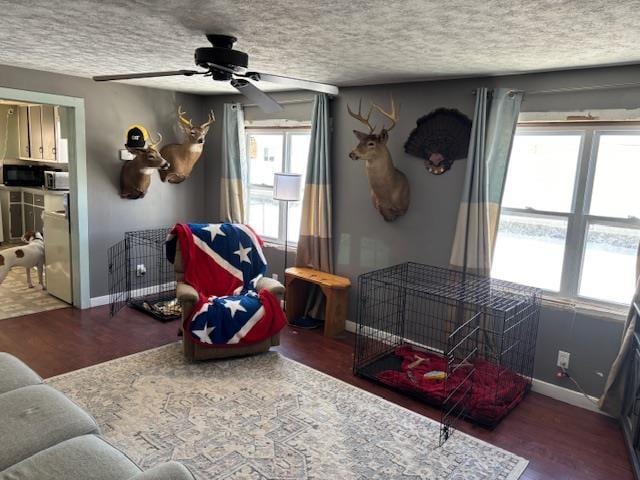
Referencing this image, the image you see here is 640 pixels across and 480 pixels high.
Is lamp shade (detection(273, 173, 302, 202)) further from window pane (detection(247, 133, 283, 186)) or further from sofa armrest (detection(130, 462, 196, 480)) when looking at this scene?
sofa armrest (detection(130, 462, 196, 480))

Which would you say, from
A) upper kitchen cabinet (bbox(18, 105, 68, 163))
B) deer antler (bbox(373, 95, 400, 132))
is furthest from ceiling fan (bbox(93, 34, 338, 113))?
upper kitchen cabinet (bbox(18, 105, 68, 163))

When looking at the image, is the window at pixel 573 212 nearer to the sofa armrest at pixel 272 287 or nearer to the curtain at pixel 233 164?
the sofa armrest at pixel 272 287

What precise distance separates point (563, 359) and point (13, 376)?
3.39 meters

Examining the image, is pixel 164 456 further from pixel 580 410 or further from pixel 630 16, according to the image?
pixel 630 16

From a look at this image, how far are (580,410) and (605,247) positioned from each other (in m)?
1.13

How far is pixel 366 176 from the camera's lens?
4.32 m

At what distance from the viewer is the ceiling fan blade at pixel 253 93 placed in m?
2.69

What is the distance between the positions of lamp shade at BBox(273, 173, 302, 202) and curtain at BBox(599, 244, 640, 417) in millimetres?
2764

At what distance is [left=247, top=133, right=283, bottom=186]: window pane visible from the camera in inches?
205

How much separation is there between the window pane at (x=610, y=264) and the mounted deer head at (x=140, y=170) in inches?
153

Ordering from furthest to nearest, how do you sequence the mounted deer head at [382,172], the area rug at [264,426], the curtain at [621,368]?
the mounted deer head at [382,172] → the curtain at [621,368] → the area rug at [264,426]

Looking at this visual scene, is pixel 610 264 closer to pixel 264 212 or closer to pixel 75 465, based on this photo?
pixel 75 465

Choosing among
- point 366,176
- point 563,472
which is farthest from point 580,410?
point 366,176

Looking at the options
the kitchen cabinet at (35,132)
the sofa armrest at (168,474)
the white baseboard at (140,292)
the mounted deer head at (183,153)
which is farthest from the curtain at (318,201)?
the kitchen cabinet at (35,132)
